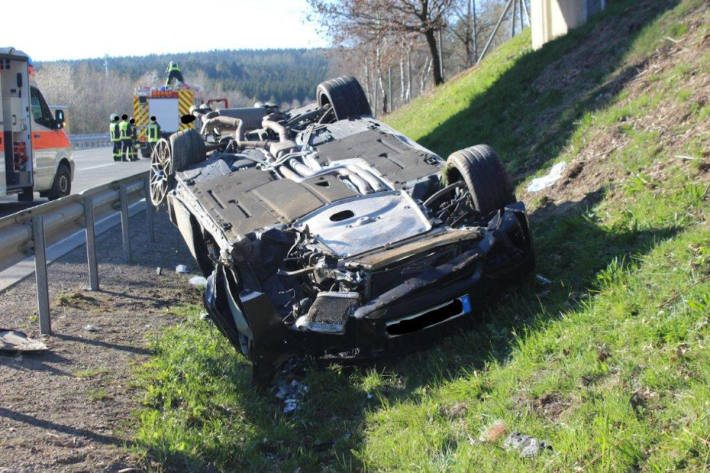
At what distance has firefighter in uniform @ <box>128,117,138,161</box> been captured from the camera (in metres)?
26.5

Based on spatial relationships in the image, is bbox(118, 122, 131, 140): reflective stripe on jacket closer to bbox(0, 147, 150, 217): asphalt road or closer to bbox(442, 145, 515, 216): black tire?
bbox(0, 147, 150, 217): asphalt road

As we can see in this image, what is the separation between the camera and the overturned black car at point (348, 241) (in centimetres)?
456

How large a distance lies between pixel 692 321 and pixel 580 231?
2187mm

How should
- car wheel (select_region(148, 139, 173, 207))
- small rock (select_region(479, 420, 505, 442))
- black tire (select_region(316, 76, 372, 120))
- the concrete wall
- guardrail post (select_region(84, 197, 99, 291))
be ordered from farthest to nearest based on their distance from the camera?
the concrete wall, black tire (select_region(316, 76, 372, 120)), car wheel (select_region(148, 139, 173, 207)), guardrail post (select_region(84, 197, 99, 291)), small rock (select_region(479, 420, 505, 442))

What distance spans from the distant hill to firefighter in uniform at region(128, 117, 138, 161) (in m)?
59.2

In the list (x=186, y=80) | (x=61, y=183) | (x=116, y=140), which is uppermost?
(x=186, y=80)

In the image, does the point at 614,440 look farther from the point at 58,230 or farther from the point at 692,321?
the point at 58,230

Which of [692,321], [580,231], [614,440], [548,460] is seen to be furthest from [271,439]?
[580,231]

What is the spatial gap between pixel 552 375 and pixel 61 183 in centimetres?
1211

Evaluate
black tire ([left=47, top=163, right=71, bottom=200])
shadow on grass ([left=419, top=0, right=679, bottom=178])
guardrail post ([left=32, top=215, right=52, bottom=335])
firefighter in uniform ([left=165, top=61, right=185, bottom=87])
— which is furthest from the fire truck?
guardrail post ([left=32, top=215, right=52, bottom=335])

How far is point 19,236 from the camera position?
5227 millimetres

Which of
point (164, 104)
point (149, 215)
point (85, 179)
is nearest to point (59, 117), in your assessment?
point (85, 179)

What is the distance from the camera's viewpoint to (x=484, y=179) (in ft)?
18.7

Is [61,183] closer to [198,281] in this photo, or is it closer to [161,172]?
[161,172]
